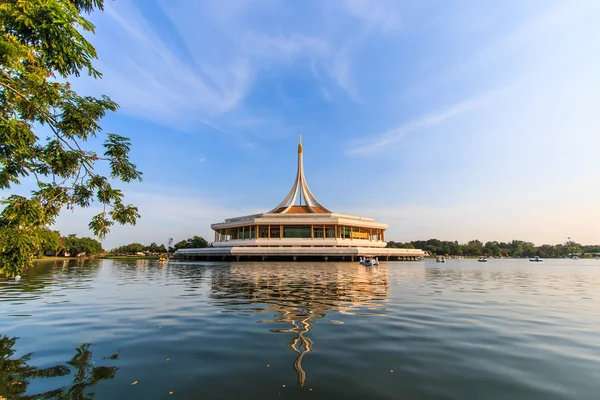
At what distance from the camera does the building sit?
57.7 m

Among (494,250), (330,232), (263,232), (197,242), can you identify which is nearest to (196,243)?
(197,242)

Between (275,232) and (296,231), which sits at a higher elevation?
(296,231)

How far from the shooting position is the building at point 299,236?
57688 mm

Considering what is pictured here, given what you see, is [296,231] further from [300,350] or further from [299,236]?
[300,350]

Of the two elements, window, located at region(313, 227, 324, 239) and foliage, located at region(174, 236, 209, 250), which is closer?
window, located at region(313, 227, 324, 239)

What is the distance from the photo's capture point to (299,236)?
71.6m

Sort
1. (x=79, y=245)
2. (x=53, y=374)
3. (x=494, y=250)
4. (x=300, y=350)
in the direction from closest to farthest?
(x=53, y=374) → (x=300, y=350) → (x=79, y=245) → (x=494, y=250)

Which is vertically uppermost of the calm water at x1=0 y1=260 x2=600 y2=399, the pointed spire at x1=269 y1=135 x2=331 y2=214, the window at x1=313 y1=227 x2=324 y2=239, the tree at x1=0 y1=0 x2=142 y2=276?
the pointed spire at x1=269 y1=135 x2=331 y2=214

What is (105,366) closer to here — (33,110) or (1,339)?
(1,339)

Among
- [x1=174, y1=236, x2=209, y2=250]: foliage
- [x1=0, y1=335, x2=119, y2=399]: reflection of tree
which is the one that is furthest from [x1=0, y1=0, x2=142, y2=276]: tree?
[x1=174, y1=236, x2=209, y2=250]: foliage

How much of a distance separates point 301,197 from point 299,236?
14.5 meters

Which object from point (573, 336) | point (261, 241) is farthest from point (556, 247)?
point (573, 336)

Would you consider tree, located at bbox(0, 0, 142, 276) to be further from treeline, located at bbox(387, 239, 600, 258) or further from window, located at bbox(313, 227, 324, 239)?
treeline, located at bbox(387, 239, 600, 258)

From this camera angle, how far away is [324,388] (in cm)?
482
